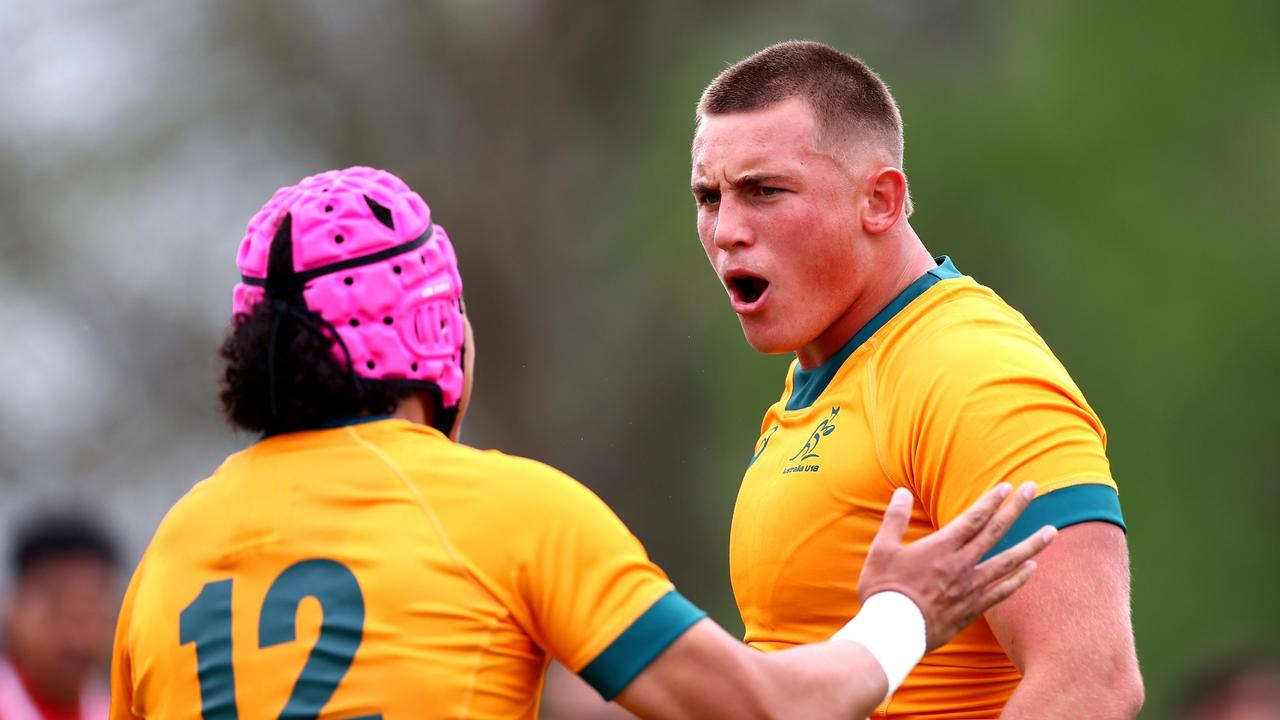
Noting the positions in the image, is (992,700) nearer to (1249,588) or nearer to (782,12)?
(1249,588)

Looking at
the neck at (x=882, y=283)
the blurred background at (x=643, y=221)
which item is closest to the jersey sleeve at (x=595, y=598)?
the neck at (x=882, y=283)

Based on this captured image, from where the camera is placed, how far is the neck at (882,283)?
15.2ft

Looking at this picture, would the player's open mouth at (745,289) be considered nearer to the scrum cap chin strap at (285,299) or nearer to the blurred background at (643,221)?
the scrum cap chin strap at (285,299)

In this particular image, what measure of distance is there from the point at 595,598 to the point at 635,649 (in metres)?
0.12

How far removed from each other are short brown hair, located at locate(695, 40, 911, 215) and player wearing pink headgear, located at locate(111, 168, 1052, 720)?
1492 millimetres

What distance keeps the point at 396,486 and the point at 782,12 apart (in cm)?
1585

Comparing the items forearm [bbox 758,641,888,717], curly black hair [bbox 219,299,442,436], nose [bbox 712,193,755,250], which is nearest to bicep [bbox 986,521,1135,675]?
forearm [bbox 758,641,888,717]

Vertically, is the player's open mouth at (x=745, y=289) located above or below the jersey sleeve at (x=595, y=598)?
above

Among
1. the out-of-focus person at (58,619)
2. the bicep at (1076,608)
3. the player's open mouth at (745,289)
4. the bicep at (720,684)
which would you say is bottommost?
the out-of-focus person at (58,619)

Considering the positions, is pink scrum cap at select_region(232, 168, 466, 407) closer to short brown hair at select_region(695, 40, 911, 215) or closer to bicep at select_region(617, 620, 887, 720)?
bicep at select_region(617, 620, 887, 720)

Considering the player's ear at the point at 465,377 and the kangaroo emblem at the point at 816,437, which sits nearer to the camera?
the player's ear at the point at 465,377

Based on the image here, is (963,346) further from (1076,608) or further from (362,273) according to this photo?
(362,273)

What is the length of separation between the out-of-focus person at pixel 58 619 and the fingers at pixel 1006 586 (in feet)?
16.0

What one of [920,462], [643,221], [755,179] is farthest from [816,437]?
[643,221]
